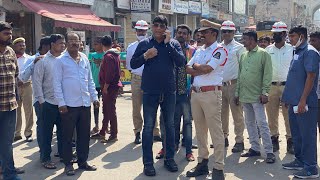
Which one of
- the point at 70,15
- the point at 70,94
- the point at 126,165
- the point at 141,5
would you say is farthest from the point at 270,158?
the point at 141,5

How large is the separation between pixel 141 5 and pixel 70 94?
59.9ft

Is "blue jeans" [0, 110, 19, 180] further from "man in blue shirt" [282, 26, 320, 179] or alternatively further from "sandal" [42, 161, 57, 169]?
"man in blue shirt" [282, 26, 320, 179]

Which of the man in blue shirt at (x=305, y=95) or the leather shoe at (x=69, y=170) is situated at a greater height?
the man in blue shirt at (x=305, y=95)

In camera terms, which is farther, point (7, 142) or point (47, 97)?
point (47, 97)

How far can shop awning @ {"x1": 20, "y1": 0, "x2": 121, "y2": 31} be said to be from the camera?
617 inches

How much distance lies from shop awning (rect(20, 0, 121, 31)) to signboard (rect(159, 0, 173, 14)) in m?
6.68

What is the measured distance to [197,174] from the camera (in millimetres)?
5477

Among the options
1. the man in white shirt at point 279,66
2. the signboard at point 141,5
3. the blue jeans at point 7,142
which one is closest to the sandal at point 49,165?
the blue jeans at point 7,142

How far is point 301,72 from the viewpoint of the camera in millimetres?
5395

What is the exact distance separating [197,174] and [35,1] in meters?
12.9

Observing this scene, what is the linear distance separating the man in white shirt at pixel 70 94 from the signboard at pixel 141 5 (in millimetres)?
17359

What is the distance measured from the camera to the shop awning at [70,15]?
15680 mm

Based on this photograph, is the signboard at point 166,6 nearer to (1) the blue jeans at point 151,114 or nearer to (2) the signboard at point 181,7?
(2) the signboard at point 181,7

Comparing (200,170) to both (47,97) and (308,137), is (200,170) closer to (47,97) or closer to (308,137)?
(308,137)
